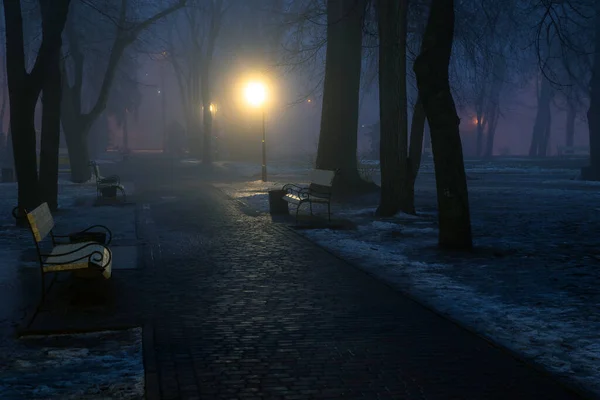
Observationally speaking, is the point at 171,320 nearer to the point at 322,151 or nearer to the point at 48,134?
the point at 48,134

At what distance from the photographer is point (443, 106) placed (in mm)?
10297

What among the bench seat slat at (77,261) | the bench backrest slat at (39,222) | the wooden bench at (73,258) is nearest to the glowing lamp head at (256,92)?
the bench backrest slat at (39,222)

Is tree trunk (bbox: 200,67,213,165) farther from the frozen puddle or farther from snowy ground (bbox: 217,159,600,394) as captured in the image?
the frozen puddle

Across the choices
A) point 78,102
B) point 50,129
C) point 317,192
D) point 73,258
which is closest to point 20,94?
point 50,129

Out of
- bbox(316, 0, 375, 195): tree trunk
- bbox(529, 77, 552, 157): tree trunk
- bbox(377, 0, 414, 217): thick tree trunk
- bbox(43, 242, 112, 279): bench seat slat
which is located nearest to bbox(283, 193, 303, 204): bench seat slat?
bbox(377, 0, 414, 217): thick tree trunk

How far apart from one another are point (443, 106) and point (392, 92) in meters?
4.27

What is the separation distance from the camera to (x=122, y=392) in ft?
15.6

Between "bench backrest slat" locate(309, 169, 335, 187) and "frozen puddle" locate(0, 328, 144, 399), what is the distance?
8345 mm

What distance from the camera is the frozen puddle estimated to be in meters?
4.76

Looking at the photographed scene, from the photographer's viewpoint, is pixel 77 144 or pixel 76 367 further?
pixel 77 144

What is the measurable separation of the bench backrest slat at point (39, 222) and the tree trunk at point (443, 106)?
5.24 metres

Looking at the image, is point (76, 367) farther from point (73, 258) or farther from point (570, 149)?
point (570, 149)

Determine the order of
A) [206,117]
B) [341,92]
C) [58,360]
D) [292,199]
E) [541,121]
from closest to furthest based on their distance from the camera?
[58,360] < [292,199] < [341,92] < [206,117] < [541,121]

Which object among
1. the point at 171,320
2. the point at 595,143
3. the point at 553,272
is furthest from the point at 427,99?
the point at 595,143
